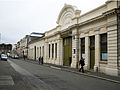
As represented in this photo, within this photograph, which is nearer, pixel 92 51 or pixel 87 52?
pixel 92 51

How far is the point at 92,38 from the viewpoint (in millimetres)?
21812

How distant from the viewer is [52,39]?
122 ft

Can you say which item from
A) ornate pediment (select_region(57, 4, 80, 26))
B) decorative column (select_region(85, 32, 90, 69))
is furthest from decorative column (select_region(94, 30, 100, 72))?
ornate pediment (select_region(57, 4, 80, 26))

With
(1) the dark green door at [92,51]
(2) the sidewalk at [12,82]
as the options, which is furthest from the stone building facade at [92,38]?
(2) the sidewalk at [12,82]

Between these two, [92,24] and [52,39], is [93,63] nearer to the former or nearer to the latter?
[92,24]

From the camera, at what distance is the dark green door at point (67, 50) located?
2828 centimetres

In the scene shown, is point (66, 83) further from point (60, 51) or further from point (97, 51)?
point (60, 51)

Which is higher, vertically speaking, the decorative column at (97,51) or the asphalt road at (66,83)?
the decorative column at (97,51)

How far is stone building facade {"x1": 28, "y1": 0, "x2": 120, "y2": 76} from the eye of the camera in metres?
16.8

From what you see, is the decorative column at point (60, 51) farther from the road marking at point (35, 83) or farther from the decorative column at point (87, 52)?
the road marking at point (35, 83)

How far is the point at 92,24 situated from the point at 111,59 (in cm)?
587

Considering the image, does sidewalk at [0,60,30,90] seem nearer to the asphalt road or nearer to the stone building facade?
the asphalt road

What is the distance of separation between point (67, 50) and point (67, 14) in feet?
19.8

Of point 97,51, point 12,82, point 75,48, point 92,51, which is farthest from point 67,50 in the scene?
point 12,82
